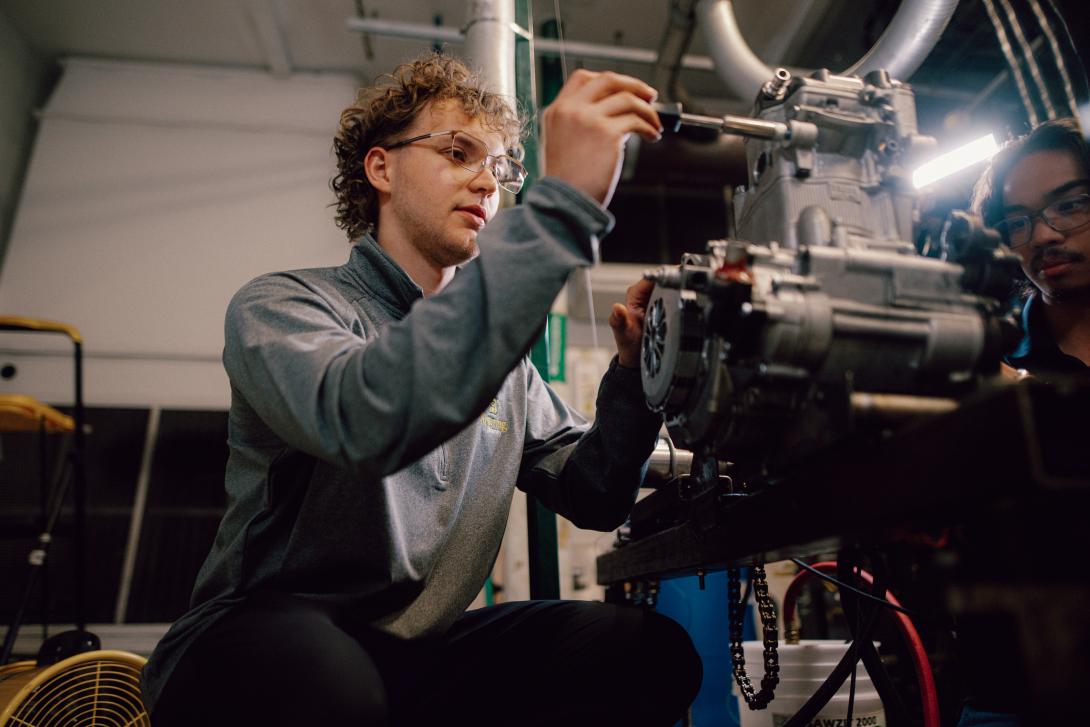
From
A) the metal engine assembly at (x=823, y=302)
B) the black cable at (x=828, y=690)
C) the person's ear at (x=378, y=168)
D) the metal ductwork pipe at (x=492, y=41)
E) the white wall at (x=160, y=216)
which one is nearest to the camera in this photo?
the metal engine assembly at (x=823, y=302)

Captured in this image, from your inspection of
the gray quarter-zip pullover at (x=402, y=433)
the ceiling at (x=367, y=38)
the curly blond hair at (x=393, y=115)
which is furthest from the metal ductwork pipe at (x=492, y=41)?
the ceiling at (x=367, y=38)

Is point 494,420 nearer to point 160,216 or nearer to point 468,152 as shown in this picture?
point 468,152

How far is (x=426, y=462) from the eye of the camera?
1.01 meters

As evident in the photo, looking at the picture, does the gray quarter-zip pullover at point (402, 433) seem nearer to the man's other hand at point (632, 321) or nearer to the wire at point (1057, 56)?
the man's other hand at point (632, 321)

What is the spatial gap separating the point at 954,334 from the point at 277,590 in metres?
0.83

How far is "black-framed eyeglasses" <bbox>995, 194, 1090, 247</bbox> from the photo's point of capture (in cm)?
133

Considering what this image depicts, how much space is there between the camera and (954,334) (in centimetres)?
58

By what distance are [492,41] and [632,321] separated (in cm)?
147

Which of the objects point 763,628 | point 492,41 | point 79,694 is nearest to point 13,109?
point 492,41

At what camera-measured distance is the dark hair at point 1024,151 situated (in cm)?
139

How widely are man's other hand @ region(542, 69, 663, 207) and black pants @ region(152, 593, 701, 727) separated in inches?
22.0

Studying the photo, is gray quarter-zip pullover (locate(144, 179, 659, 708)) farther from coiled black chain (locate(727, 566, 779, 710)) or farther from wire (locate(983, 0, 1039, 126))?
wire (locate(983, 0, 1039, 126))

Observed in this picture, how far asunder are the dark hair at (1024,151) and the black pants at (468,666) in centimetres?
123

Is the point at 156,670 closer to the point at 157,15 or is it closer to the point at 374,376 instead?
the point at 374,376
